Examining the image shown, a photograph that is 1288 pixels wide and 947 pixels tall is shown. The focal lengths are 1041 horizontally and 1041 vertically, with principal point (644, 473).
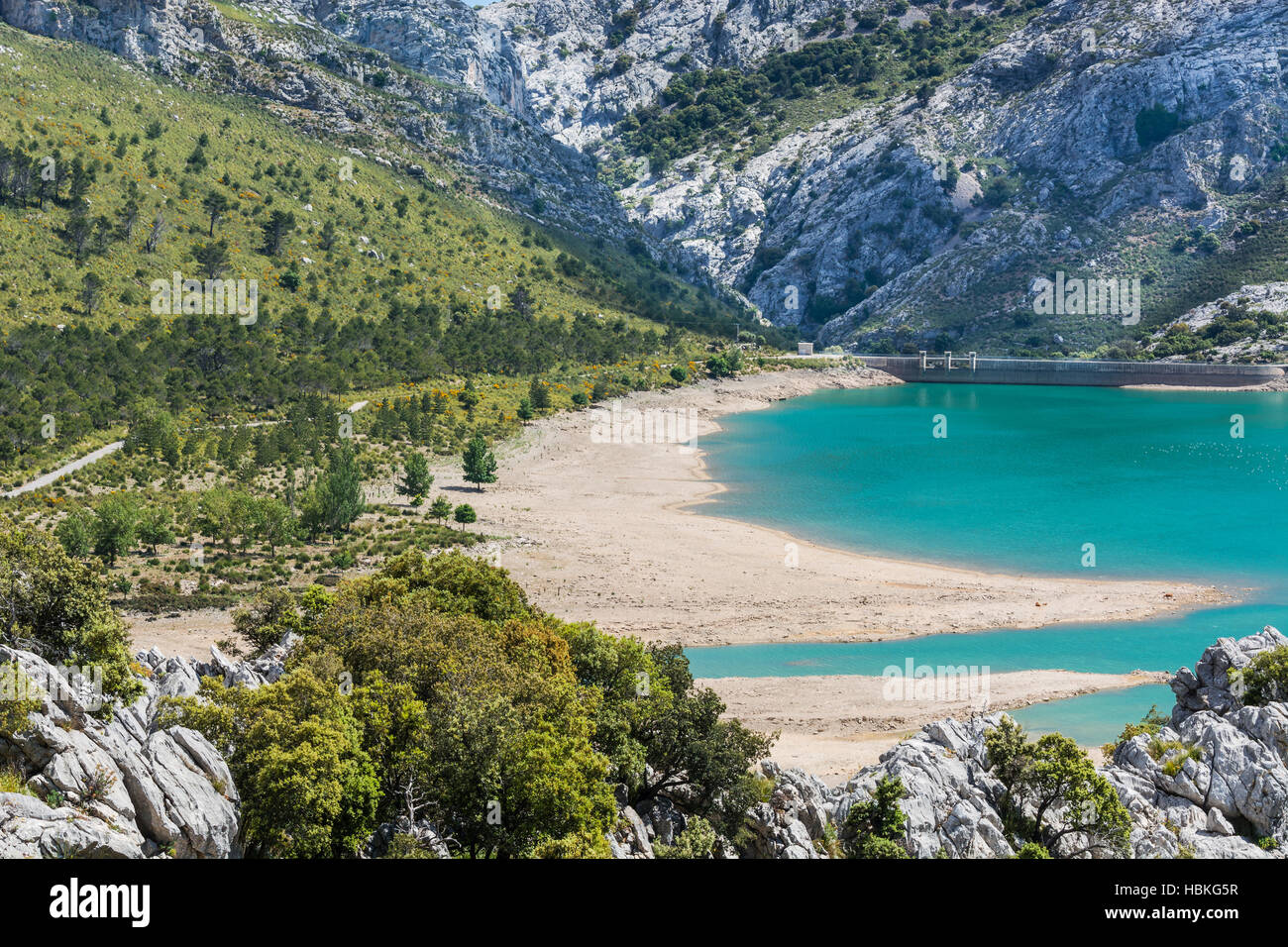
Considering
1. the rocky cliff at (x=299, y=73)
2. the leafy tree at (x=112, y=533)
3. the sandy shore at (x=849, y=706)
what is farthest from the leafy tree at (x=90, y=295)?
the sandy shore at (x=849, y=706)

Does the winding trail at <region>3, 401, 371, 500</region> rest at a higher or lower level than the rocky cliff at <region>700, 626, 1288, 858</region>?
higher

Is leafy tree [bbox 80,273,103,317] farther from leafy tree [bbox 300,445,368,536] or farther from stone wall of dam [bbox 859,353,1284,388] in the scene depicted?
stone wall of dam [bbox 859,353,1284,388]

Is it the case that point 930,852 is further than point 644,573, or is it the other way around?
point 644,573

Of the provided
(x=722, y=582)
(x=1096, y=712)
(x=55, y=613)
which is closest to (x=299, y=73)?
(x=722, y=582)

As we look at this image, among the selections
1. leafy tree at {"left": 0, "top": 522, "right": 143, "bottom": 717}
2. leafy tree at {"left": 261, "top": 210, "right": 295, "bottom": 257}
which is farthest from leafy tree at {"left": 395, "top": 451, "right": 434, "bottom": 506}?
leafy tree at {"left": 261, "top": 210, "right": 295, "bottom": 257}

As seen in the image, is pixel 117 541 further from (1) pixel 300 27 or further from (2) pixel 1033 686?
(1) pixel 300 27

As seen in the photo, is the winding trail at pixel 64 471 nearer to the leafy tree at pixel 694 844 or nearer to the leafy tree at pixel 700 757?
the leafy tree at pixel 700 757

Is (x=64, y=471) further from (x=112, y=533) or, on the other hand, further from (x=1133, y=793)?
(x=1133, y=793)
